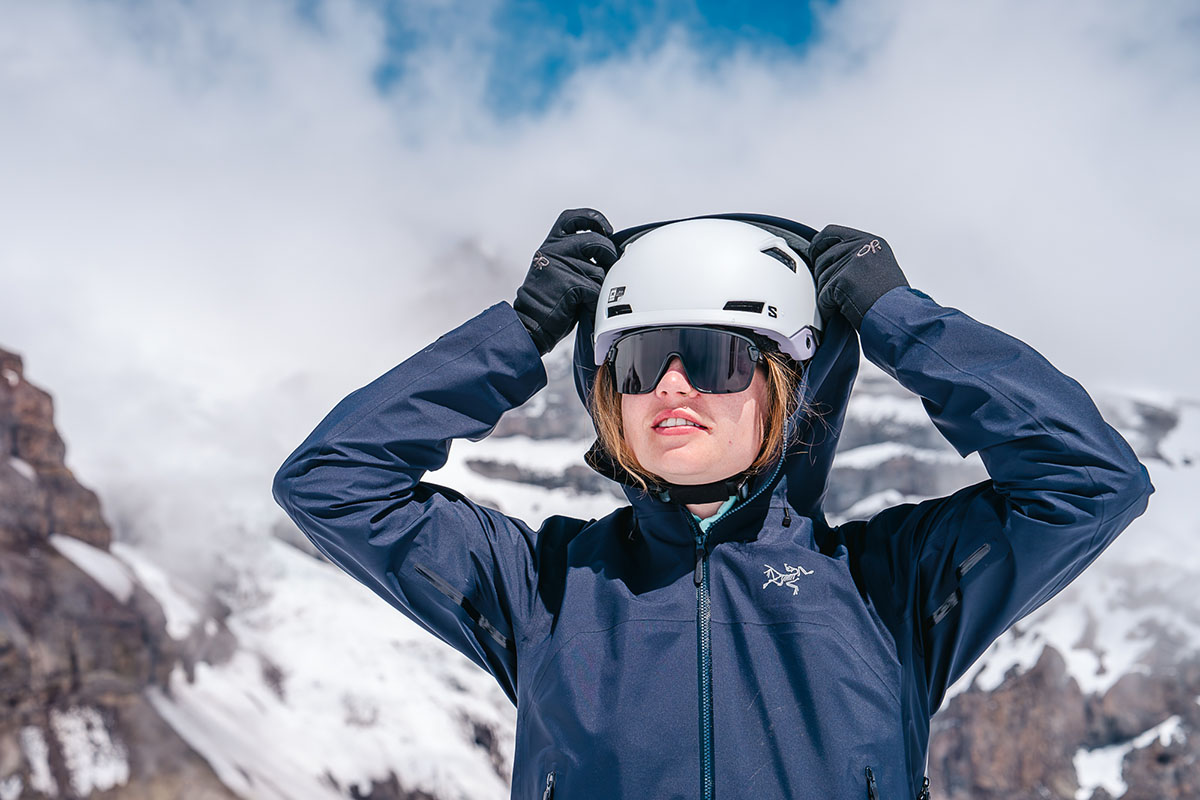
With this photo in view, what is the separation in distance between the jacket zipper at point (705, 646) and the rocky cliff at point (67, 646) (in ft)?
153

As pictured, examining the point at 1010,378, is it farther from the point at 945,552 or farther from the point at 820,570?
the point at 820,570

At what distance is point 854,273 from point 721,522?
893 mm

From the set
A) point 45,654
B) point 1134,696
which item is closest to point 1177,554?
point 1134,696

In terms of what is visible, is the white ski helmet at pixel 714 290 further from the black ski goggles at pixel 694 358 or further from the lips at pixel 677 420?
the lips at pixel 677 420

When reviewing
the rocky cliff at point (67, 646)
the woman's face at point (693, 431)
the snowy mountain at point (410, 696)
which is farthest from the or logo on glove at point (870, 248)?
the rocky cliff at point (67, 646)

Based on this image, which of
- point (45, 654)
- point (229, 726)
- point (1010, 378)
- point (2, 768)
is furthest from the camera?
point (229, 726)

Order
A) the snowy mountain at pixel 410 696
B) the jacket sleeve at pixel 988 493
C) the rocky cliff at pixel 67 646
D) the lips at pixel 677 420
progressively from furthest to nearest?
the snowy mountain at pixel 410 696, the rocky cliff at pixel 67 646, the lips at pixel 677 420, the jacket sleeve at pixel 988 493

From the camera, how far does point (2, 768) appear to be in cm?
3941

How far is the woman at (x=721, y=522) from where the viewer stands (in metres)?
2.56

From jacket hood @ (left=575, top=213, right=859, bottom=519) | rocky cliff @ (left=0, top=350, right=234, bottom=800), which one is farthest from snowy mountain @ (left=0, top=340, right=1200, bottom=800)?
jacket hood @ (left=575, top=213, right=859, bottom=519)

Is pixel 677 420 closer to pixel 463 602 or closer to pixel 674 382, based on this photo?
pixel 674 382

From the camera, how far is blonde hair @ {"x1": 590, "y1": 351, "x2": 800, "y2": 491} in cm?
300

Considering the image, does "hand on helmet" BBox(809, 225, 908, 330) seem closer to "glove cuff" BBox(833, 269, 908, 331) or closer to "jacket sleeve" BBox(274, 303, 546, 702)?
"glove cuff" BBox(833, 269, 908, 331)

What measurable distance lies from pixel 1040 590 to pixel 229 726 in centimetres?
6541
